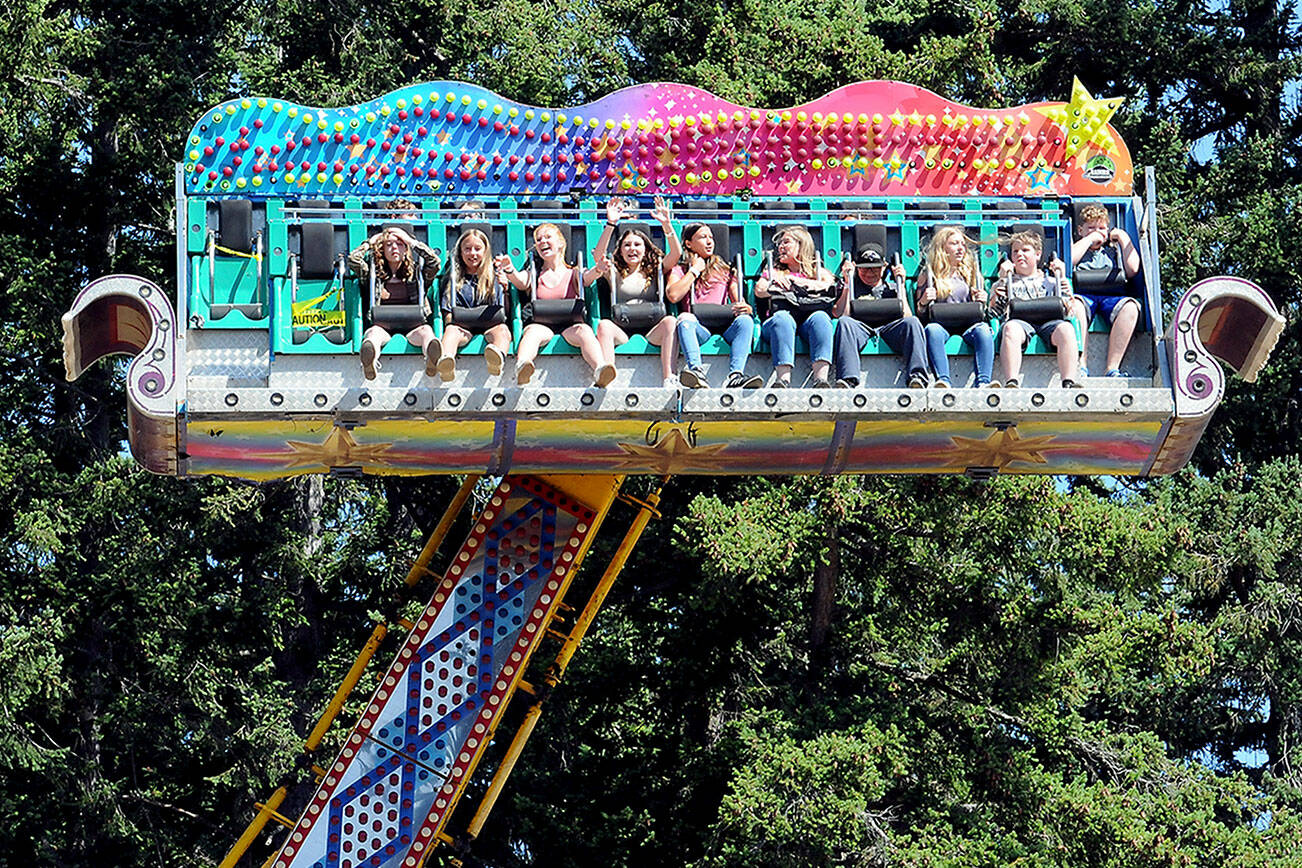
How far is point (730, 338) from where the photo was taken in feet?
53.5

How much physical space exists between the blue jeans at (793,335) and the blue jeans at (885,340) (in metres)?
0.07

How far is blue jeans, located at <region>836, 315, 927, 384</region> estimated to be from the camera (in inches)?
638

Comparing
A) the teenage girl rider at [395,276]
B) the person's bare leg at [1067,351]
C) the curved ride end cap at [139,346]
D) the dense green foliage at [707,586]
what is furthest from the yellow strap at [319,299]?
the dense green foliage at [707,586]

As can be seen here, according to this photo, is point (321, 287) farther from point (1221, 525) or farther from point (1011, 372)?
point (1221, 525)

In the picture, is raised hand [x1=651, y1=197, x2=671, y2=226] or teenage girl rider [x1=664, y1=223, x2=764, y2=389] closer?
teenage girl rider [x1=664, y1=223, x2=764, y2=389]

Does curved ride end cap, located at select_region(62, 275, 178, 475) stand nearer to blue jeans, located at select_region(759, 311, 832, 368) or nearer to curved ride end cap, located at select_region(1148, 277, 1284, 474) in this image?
blue jeans, located at select_region(759, 311, 832, 368)

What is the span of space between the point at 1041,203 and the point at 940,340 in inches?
48.5

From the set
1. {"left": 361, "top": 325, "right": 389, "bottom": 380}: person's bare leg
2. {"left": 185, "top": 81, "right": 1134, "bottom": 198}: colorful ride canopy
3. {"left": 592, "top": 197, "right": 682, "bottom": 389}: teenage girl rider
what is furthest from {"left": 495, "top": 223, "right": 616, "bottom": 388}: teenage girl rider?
{"left": 361, "top": 325, "right": 389, "bottom": 380}: person's bare leg

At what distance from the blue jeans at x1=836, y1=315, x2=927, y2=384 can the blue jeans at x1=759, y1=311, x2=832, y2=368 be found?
7cm

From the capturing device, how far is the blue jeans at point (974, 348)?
16266mm

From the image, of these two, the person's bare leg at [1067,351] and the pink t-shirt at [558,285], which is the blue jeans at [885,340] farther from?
the pink t-shirt at [558,285]

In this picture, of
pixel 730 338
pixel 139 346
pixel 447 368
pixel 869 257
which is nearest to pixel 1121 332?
pixel 869 257

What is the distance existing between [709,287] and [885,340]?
3.40 ft

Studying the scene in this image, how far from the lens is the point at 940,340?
16.3 m
